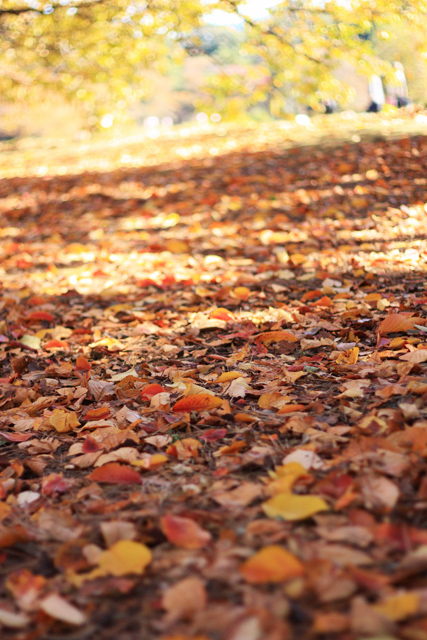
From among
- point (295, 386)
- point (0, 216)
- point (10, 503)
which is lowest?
point (0, 216)

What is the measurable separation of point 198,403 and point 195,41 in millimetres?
6440

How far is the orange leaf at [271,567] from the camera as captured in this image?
46.3 inches

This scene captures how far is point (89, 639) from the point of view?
1123mm

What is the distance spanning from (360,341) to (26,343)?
1.97 meters

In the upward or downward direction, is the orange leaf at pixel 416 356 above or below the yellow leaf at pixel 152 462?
below

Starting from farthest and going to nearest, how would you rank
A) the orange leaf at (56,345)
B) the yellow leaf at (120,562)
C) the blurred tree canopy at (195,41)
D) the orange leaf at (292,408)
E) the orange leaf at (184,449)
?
the blurred tree canopy at (195,41), the orange leaf at (56,345), the orange leaf at (292,408), the orange leaf at (184,449), the yellow leaf at (120,562)

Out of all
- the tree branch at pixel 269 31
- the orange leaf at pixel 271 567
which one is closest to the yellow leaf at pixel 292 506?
the orange leaf at pixel 271 567

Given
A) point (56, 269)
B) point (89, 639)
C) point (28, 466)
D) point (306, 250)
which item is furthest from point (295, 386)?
point (56, 269)

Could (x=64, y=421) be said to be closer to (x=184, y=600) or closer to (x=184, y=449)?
(x=184, y=449)

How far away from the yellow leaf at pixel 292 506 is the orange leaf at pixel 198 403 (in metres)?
0.70

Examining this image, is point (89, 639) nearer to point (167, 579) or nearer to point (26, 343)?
point (167, 579)

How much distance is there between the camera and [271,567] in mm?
1188

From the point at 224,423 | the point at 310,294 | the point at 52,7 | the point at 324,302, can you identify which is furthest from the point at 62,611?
the point at 52,7

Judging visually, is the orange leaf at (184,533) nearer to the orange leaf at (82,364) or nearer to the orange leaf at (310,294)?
the orange leaf at (82,364)
